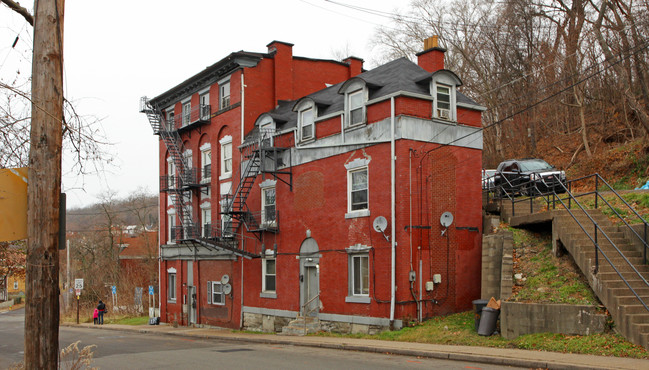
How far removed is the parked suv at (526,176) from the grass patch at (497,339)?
6.50 meters

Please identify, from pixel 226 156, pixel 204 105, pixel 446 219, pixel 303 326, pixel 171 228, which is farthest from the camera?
pixel 171 228

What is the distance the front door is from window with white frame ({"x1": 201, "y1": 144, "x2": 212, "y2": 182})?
417 inches

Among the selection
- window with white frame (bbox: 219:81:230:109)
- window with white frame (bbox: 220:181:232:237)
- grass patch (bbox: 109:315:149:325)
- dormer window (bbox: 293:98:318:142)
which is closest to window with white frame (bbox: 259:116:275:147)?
dormer window (bbox: 293:98:318:142)

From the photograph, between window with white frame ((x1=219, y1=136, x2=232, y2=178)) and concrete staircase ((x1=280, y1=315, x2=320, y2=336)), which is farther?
window with white frame ((x1=219, y1=136, x2=232, y2=178))

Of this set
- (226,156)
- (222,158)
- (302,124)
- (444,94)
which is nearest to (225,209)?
(226,156)

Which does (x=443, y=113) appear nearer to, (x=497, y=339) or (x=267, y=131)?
(x=267, y=131)

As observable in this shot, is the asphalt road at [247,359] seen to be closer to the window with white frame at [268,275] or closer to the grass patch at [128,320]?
the window with white frame at [268,275]

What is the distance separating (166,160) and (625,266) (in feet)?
100

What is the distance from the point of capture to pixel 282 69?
3189 cm

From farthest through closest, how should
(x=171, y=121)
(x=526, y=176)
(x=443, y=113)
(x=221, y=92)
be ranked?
(x=171, y=121), (x=221, y=92), (x=526, y=176), (x=443, y=113)

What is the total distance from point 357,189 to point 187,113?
1746 cm

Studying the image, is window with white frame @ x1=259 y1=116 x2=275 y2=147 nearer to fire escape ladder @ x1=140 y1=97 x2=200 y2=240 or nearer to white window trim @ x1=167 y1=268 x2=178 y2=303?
fire escape ladder @ x1=140 y1=97 x2=200 y2=240

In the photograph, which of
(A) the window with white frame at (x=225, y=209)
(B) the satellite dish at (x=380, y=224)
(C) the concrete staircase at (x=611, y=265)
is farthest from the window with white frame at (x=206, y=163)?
(C) the concrete staircase at (x=611, y=265)

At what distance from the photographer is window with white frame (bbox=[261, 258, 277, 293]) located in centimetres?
2809
